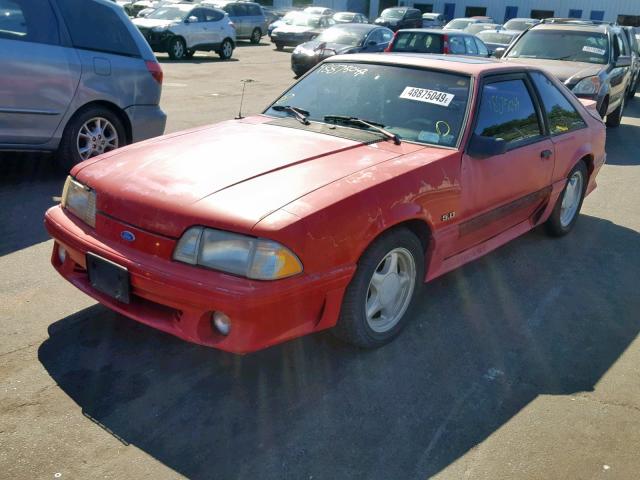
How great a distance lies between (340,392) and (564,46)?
9.03m

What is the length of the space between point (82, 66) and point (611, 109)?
852cm

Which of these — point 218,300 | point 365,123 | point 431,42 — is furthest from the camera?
point 431,42

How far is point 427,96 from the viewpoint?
4.01 meters

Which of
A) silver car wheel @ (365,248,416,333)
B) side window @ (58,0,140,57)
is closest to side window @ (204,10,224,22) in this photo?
side window @ (58,0,140,57)

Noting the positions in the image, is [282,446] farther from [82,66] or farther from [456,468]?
[82,66]

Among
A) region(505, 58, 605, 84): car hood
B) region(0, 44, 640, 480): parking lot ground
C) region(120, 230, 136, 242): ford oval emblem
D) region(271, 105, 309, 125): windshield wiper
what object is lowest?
region(0, 44, 640, 480): parking lot ground

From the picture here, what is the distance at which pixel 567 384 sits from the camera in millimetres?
3252

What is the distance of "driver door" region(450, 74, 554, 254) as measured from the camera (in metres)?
3.88

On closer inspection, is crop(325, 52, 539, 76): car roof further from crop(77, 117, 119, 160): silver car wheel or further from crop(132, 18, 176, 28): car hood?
crop(132, 18, 176, 28): car hood

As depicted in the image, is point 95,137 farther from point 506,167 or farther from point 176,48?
point 176,48

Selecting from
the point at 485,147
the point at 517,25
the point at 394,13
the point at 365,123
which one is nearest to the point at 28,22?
the point at 365,123

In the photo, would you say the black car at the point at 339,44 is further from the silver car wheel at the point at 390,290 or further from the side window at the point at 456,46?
the silver car wheel at the point at 390,290

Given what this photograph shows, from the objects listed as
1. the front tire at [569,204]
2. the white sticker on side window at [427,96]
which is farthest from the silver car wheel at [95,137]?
the front tire at [569,204]

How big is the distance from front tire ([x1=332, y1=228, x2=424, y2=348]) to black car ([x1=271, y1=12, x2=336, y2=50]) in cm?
2239
